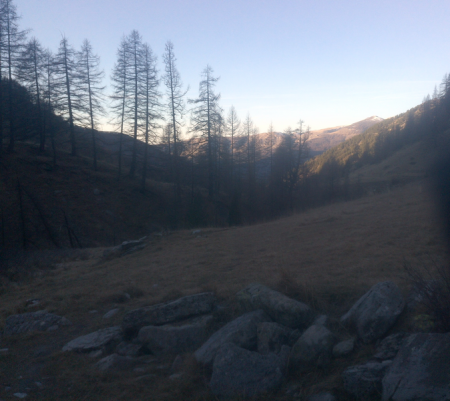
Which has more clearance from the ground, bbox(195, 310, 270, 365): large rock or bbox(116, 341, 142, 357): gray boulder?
bbox(195, 310, 270, 365): large rock

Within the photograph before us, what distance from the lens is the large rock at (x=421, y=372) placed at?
2.75 m

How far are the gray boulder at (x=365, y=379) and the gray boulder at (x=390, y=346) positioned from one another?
199 mm

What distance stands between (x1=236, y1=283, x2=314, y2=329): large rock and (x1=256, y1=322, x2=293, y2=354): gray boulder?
0.26 meters

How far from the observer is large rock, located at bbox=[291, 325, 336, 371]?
3.97m

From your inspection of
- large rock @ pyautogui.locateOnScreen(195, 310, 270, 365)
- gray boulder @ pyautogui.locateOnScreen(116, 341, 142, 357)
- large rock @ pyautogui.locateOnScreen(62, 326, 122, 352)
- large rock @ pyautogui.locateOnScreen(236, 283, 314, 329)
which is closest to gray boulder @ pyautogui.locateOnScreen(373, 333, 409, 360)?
large rock @ pyautogui.locateOnScreen(236, 283, 314, 329)

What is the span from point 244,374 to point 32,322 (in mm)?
5628

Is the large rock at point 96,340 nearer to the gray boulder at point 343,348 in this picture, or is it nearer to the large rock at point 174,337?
the large rock at point 174,337

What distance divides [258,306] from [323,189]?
26784 mm

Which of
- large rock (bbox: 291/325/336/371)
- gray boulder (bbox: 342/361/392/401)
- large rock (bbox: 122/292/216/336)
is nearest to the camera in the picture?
gray boulder (bbox: 342/361/392/401)

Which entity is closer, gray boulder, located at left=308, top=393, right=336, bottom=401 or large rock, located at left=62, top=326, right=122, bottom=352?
gray boulder, located at left=308, top=393, right=336, bottom=401

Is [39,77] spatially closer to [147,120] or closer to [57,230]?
[147,120]

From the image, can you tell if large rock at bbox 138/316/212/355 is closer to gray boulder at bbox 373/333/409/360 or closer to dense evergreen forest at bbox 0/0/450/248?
gray boulder at bbox 373/333/409/360

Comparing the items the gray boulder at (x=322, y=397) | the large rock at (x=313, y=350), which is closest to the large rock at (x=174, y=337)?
the large rock at (x=313, y=350)

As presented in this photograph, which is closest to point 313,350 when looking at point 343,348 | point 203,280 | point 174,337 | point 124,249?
point 343,348
